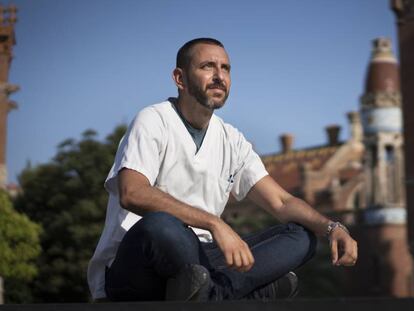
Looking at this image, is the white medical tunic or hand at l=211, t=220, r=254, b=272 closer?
hand at l=211, t=220, r=254, b=272

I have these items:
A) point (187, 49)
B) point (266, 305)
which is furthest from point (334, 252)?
point (266, 305)

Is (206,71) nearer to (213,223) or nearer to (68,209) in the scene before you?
(213,223)

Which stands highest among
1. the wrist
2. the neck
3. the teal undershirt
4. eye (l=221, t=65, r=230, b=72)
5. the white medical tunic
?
eye (l=221, t=65, r=230, b=72)

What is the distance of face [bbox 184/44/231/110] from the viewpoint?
2952 mm

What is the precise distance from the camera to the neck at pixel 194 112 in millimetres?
3002

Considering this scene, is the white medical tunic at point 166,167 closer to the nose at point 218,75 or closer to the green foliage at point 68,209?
the nose at point 218,75

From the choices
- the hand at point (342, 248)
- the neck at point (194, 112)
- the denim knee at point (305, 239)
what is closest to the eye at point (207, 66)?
the neck at point (194, 112)

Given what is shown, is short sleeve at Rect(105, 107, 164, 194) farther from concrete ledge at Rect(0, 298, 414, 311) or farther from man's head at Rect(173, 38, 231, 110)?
concrete ledge at Rect(0, 298, 414, 311)

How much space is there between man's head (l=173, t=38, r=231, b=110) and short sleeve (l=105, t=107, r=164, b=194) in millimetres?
165

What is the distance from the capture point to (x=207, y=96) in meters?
2.96

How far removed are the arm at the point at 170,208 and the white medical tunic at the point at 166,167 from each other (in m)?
0.06

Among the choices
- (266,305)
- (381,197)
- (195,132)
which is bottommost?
(266,305)

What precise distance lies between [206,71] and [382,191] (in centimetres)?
3666

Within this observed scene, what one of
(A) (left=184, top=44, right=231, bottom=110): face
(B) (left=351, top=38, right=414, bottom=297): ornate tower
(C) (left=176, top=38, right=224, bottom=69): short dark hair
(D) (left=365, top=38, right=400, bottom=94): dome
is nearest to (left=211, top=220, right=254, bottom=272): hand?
(A) (left=184, top=44, right=231, bottom=110): face
